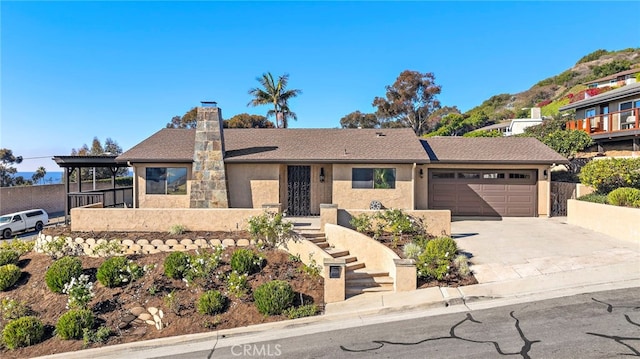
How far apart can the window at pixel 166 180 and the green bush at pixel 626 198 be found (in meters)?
17.3

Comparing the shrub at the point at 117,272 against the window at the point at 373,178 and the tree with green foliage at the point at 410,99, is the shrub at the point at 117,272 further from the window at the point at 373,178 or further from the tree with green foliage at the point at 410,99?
the tree with green foliage at the point at 410,99

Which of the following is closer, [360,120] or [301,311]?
[301,311]

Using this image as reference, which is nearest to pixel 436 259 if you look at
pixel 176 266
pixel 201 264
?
pixel 201 264

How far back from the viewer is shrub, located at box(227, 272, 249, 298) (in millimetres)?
9688

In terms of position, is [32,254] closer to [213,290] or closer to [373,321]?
[213,290]

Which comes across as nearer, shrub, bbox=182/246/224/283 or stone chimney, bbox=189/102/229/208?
shrub, bbox=182/246/224/283

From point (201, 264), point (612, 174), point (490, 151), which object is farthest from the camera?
point (490, 151)

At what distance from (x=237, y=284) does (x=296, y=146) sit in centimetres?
917

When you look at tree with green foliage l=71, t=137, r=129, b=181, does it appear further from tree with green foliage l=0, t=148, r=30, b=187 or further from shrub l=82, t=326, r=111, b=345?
shrub l=82, t=326, r=111, b=345

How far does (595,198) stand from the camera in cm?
1501

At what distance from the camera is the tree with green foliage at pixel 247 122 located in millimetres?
47531

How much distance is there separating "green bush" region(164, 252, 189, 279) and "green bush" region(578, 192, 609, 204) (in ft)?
51.4

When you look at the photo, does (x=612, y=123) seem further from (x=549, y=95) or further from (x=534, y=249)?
(x=549, y=95)

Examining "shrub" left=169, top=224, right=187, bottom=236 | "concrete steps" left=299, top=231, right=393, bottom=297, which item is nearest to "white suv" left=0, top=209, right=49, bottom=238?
"shrub" left=169, top=224, right=187, bottom=236
